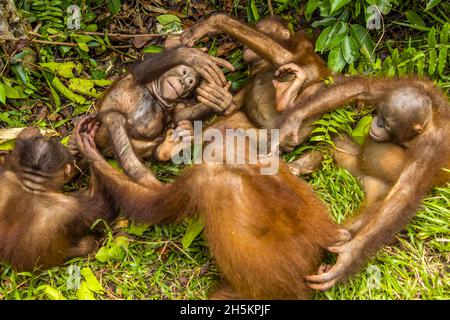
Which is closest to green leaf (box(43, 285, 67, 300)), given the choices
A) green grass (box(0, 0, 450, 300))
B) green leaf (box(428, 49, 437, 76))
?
green grass (box(0, 0, 450, 300))

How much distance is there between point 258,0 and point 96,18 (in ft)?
4.07

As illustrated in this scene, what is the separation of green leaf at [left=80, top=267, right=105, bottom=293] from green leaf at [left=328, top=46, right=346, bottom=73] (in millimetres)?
2074

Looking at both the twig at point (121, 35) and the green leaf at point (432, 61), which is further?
the twig at point (121, 35)

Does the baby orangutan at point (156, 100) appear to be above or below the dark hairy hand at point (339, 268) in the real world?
above

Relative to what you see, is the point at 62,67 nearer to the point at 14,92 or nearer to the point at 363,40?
the point at 14,92

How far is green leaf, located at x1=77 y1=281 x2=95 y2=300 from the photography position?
3.50m

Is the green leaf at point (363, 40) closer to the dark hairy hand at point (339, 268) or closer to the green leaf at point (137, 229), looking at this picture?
the dark hairy hand at point (339, 268)

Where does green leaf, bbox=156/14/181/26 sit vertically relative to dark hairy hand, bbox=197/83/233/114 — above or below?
above

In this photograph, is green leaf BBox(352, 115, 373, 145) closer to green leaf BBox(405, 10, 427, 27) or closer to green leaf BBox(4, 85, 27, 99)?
green leaf BBox(405, 10, 427, 27)

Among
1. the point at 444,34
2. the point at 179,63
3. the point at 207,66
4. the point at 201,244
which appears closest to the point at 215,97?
the point at 207,66

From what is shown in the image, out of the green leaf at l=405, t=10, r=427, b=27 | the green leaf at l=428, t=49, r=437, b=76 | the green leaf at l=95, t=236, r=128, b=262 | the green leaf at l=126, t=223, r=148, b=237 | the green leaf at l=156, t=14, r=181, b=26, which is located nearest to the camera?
the green leaf at l=95, t=236, r=128, b=262

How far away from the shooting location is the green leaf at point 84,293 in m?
3.50

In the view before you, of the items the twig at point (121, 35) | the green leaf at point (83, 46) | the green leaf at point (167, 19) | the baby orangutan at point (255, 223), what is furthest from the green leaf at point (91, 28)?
the baby orangutan at point (255, 223)

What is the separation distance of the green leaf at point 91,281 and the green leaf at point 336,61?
2.07 m
